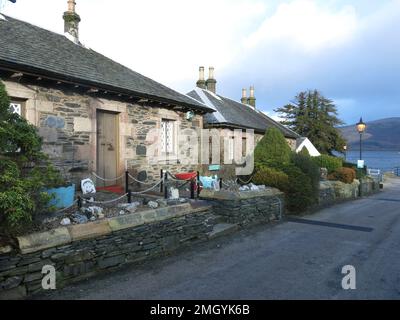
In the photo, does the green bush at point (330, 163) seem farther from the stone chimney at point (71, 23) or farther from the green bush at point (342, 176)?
the stone chimney at point (71, 23)

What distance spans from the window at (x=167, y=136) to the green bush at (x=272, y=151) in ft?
11.3

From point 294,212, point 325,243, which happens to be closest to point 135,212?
point 325,243

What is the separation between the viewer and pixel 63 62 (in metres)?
9.45

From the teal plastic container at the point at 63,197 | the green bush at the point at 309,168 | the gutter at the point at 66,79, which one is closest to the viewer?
the teal plastic container at the point at 63,197

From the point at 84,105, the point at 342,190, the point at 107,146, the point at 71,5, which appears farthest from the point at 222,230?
the point at 342,190

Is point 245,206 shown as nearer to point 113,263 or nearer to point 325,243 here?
point 325,243

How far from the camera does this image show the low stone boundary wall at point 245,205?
9.02m

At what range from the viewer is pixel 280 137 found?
13.0 metres

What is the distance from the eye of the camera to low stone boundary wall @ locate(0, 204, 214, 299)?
4.62 meters

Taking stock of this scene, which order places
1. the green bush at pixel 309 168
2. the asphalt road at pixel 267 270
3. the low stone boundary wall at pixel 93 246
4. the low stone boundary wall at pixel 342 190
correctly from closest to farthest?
the low stone boundary wall at pixel 93 246 → the asphalt road at pixel 267 270 → the green bush at pixel 309 168 → the low stone boundary wall at pixel 342 190

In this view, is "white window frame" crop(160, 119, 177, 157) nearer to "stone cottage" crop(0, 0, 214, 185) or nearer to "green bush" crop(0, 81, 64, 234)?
"stone cottage" crop(0, 0, 214, 185)

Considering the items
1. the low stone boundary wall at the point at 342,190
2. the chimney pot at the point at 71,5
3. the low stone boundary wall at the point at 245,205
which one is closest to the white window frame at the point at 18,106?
the low stone boundary wall at the point at 245,205

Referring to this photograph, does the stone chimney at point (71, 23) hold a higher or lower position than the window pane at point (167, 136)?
higher
